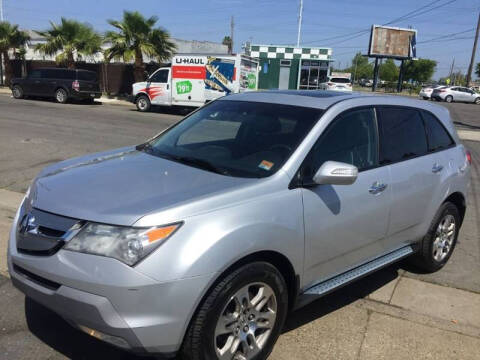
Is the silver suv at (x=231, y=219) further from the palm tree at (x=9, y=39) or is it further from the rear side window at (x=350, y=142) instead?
the palm tree at (x=9, y=39)

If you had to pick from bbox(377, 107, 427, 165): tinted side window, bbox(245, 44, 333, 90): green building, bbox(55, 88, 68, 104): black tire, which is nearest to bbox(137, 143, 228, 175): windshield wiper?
bbox(377, 107, 427, 165): tinted side window

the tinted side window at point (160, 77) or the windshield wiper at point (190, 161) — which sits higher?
the tinted side window at point (160, 77)

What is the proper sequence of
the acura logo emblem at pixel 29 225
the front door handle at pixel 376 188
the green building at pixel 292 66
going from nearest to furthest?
the acura logo emblem at pixel 29 225, the front door handle at pixel 376 188, the green building at pixel 292 66

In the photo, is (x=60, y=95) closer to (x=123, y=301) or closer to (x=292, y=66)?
(x=123, y=301)

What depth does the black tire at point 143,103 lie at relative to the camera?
20.0 metres

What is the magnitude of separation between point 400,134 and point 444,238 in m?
1.33

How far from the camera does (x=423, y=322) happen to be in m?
3.48

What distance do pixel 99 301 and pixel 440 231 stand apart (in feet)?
11.1

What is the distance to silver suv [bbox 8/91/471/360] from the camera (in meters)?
2.24

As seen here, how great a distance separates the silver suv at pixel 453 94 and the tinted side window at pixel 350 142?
132 ft

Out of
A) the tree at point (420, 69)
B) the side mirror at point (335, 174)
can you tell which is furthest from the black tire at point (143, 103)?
the tree at point (420, 69)

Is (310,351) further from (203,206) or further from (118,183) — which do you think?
(118,183)

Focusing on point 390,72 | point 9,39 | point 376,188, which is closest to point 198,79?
point 376,188

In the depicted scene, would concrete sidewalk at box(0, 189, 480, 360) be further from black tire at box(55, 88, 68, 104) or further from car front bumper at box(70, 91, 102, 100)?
black tire at box(55, 88, 68, 104)
